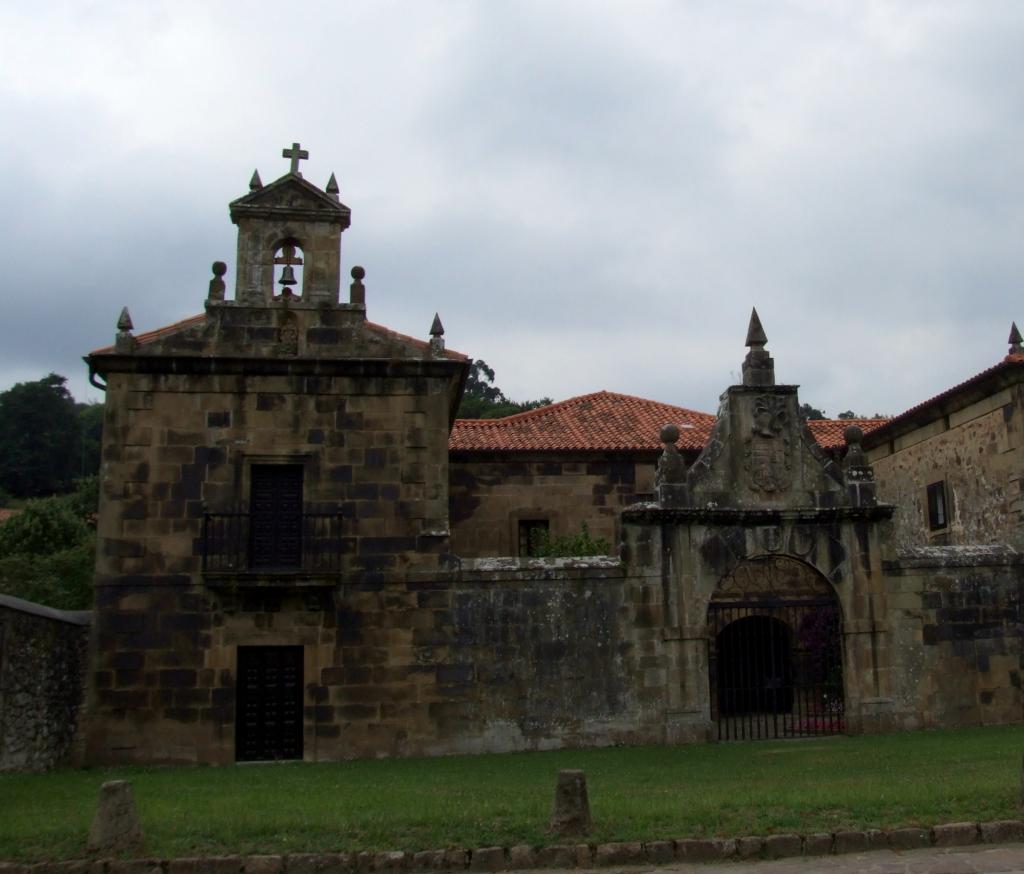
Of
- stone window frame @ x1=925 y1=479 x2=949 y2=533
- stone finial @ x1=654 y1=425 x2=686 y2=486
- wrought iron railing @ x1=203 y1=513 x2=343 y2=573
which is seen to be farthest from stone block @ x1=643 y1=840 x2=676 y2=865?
stone window frame @ x1=925 y1=479 x2=949 y2=533

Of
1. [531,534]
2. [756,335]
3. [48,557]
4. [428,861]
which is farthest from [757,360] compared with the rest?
[48,557]

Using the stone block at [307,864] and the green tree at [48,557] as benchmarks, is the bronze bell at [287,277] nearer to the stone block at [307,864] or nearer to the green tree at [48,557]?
the stone block at [307,864]

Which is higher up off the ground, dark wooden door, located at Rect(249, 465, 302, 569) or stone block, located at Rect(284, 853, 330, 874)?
dark wooden door, located at Rect(249, 465, 302, 569)

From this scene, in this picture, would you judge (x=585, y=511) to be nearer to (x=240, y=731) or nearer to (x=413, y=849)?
(x=240, y=731)

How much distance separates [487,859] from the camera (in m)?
8.09

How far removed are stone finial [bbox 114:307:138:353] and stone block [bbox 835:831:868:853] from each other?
12758 mm

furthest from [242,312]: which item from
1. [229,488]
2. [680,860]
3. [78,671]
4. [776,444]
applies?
[680,860]

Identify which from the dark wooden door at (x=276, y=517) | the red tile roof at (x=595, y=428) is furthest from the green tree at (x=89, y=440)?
the dark wooden door at (x=276, y=517)

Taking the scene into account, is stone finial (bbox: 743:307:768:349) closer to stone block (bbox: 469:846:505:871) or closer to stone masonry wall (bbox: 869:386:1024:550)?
stone masonry wall (bbox: 869:386:1024:550)

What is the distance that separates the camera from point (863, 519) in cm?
1708

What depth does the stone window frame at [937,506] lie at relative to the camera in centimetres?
2152

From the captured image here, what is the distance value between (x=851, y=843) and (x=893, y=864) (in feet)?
1.46

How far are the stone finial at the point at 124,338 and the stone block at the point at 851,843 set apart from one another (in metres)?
12.8

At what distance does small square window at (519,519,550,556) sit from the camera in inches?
880
